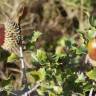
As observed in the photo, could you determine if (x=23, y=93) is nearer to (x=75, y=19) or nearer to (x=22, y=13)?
(x=22, y=13)

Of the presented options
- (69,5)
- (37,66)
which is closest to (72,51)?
(37,66)

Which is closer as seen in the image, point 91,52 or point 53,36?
point 91,52

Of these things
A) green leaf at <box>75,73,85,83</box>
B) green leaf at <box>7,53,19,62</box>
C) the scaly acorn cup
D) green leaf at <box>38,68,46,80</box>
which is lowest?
green leaf at <box>75,73,85,83</box>

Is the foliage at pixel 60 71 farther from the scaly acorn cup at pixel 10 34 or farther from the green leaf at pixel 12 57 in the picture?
the scaly acorn cup at pixel 10 34

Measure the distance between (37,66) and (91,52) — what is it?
0.47 metres

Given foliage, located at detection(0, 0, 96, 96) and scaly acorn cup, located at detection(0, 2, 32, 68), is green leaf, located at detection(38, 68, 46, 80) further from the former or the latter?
scaly acorn cup, located at detection(0, 2, 32, 68)

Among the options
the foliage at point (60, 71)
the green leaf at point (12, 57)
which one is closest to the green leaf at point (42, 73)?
the foliage at point (60, 71)

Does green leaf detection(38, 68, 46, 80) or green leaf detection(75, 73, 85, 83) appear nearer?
green leaf detection(38, 68, 46, 80)

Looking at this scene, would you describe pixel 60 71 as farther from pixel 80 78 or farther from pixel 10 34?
pixel 10 34

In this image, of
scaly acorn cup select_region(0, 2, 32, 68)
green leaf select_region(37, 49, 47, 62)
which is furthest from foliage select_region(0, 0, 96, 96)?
scaly acorn cup select_region(0, 2, 32, 68)

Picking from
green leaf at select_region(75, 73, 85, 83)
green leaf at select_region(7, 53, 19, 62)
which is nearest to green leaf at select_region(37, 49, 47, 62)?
green leaf at select_region(7, 53, 19, 62)

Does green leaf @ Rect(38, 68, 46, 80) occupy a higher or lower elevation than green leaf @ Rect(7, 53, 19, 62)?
lower

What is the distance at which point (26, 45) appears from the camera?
222cm

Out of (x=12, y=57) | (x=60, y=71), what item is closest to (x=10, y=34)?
(x=12, y=57)
